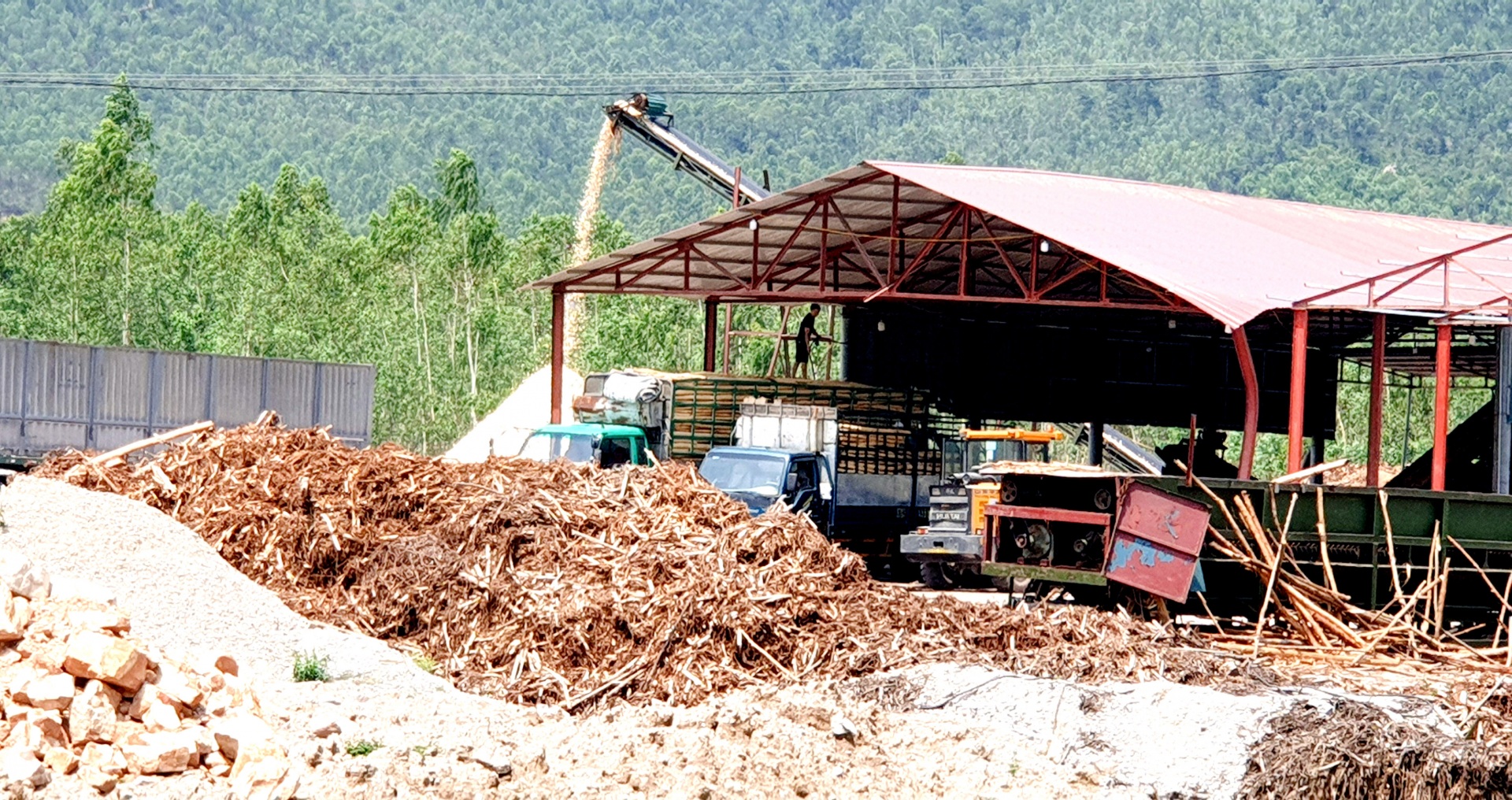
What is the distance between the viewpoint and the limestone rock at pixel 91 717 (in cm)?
1010

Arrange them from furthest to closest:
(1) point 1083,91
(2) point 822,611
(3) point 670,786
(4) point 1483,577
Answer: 1. (1) point 1083,91
2. (4) point 1483,577
3. (2) point 822,611
4. (3) point 670,786

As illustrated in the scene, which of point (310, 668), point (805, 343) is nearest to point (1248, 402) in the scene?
point (805, 343)

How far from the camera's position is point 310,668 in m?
13.5

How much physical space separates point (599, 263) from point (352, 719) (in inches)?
734

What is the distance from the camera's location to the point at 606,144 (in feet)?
136

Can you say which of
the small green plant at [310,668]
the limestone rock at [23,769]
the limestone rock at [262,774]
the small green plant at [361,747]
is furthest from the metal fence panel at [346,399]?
the limestone rock at [23,769]

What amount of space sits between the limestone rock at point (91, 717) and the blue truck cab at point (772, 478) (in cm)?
1233

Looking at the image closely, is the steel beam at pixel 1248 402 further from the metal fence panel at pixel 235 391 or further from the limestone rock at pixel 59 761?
the limestone rock at pixel 59 761

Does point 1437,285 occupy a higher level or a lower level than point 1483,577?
higher

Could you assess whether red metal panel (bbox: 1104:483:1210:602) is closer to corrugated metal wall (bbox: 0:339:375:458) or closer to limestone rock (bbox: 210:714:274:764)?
limestone rock (bbox: 210:714:274:764)

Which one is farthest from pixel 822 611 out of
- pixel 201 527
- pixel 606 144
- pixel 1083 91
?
pixel 1083 91

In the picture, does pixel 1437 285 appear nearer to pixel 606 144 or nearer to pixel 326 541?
pixel 326 541

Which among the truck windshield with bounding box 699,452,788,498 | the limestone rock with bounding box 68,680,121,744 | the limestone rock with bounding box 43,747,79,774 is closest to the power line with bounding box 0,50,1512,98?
the truck windshield with bounding box 699,452,788,498

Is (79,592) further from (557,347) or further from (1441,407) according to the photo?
(557,347)
